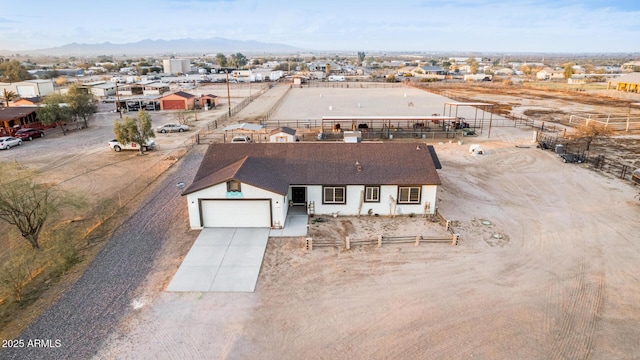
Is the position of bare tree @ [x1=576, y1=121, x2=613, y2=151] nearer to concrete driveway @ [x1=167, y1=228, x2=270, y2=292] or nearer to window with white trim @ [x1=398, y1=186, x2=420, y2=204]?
window with white trim @ [x1=398, y1=186, x2=420, y2=204]

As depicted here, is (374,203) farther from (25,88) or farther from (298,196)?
(25,88)

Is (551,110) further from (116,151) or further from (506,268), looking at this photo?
(116,151)

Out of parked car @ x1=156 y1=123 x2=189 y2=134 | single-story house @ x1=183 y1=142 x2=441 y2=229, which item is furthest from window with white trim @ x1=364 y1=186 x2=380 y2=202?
parked car @ x1=156 y1=123 x2=189 y2=134

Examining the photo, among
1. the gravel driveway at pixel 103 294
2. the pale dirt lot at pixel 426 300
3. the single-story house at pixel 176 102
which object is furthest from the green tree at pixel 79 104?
the pale dirt lot at pixel 426 300

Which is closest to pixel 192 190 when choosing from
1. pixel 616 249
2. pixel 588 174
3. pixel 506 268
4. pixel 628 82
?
pixel 506 268

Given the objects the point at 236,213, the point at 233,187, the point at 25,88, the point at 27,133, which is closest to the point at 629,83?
the point at 236,213

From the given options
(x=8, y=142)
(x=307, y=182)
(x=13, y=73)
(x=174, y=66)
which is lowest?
(x=8, y=142)
